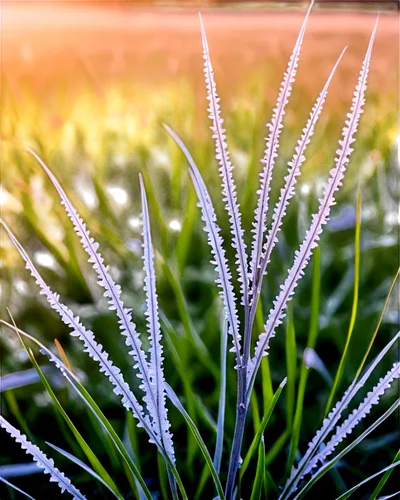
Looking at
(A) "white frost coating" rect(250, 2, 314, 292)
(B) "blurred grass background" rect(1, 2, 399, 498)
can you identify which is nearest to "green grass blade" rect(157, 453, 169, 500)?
(B) "blurred grass background" rect(1, 2, 399, 498)

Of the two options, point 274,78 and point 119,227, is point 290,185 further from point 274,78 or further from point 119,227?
point 274,78

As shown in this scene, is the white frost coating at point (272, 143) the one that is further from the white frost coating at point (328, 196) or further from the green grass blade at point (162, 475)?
the green grass blade at point (162, 475)

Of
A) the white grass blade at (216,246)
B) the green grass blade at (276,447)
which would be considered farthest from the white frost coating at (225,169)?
the green grass blade at (276,447)

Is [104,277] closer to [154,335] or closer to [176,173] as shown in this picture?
[154,335]

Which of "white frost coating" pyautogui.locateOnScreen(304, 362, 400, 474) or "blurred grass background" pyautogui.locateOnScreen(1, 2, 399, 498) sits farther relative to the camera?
"blurred grass background" pyautogui.locateOnScreen(1, 2, 399, 498)

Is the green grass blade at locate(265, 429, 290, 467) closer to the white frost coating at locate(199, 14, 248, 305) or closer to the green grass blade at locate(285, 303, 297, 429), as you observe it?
the green grass blade at locate(285, 303, 297, 429)

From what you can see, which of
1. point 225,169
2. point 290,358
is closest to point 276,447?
point 290,358
